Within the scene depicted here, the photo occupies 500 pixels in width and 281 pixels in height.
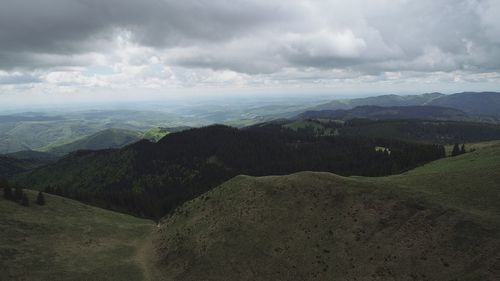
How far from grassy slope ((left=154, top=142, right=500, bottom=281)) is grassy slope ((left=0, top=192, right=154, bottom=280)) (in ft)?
23.6

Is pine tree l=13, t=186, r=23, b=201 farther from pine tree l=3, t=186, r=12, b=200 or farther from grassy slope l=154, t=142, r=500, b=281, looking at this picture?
grassy slope l=154, t=142, r=500, b=281

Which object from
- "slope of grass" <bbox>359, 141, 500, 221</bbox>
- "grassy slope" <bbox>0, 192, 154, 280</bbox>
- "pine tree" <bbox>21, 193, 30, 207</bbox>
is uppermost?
"slope of grass" <bbox>359, 141, 500, 221</bbox>

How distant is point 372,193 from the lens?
205 feet

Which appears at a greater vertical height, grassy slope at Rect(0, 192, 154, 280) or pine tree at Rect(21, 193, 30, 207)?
pine tree at Rect(21, 193, 30, 207)

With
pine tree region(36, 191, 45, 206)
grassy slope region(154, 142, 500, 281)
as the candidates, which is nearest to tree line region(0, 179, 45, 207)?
pine tree region(36, 191, 45, 206)

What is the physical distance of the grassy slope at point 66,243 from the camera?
169 ft

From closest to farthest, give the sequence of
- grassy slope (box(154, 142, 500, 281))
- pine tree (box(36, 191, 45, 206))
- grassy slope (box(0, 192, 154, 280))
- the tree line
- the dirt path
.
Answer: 1. grassy slope (box(154, 142, 500, 281))
2. grassy slope (box(0, 192, 154, 280))
3. the dirt path
4. the tree line
5. pine tree (box(36, 191, 45, 206))

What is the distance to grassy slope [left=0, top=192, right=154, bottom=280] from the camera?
5147 centimetres

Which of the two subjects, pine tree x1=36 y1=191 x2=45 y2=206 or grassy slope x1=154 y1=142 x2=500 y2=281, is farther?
pine tree x1=36 y1=191 x2=45 y2=206

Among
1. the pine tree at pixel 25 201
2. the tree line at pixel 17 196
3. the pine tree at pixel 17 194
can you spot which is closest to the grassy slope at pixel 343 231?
the tree line at pixel 17 196

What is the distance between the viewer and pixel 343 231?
55781 millimetres

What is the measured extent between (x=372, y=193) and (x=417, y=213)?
10.3m

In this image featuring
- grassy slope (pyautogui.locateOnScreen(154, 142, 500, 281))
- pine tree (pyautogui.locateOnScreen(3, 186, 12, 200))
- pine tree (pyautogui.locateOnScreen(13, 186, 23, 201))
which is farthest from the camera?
pine tree (pyautogui.locateOnScreen(13, 186, 23, 201))

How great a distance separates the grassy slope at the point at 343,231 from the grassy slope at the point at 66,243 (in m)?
7.18
